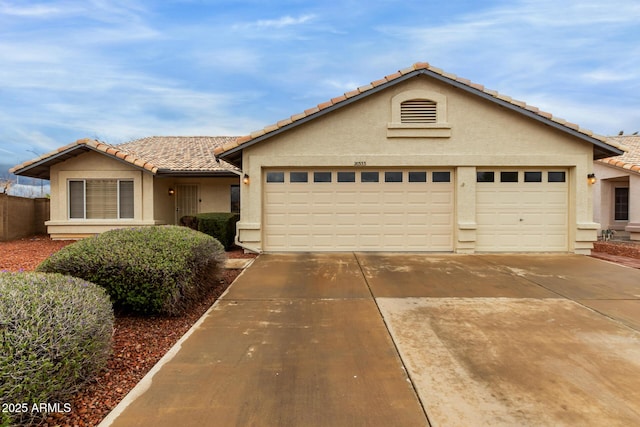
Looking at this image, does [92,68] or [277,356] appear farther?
[92,68]

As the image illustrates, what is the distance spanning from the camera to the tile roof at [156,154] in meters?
12.3

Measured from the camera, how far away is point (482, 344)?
13.1 feet

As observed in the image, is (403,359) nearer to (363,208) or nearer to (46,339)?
(46,339)

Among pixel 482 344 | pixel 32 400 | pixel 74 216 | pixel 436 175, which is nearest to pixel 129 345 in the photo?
pixel 32 400

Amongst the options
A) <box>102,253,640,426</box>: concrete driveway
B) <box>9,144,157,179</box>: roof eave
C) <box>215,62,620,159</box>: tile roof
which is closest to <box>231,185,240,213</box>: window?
<box>9,144,157,179</box>: roof eave

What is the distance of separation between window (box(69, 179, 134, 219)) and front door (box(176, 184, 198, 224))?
2789mm

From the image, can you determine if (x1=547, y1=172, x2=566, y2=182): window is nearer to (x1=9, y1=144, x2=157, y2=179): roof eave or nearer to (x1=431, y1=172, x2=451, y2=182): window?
(x1=431, y1=172, x2=451, y2=182): window

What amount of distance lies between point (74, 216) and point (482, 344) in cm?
1462

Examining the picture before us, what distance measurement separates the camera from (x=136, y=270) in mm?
4672

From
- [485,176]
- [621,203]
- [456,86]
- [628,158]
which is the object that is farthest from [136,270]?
[628,158]

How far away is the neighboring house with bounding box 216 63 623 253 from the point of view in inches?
406

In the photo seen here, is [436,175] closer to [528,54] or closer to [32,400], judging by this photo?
[32,400]

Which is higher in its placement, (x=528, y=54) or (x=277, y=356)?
(x=528, y=54)

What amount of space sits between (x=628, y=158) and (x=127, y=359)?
20.1 m
